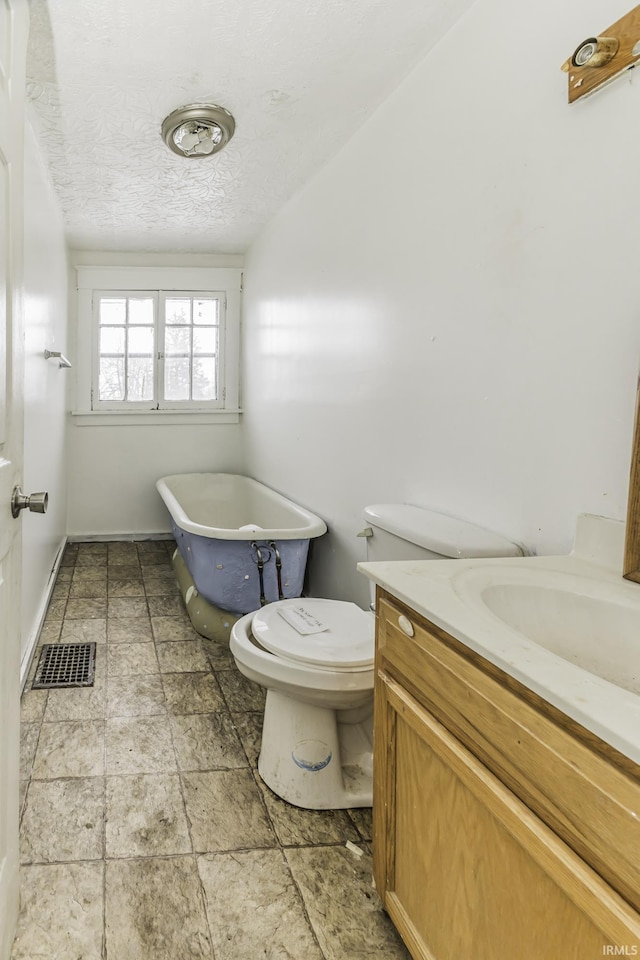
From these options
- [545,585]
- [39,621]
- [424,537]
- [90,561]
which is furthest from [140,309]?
[545,585]

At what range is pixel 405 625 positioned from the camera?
42.3 inches

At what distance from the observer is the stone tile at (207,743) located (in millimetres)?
1845

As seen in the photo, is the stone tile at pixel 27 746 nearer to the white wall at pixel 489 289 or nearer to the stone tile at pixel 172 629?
the stone tile at pixel 172 629

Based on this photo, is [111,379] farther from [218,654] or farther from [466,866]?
[466,866]

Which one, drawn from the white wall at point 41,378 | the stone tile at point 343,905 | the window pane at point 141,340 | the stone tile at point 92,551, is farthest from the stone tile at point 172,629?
the window pane at point 141,340

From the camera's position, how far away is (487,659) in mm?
816

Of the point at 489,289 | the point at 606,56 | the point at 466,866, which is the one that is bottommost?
the point at 466,866

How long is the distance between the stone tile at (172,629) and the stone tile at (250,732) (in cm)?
77

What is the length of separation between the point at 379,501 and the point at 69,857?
142cm

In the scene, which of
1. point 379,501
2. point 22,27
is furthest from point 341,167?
point 22,27

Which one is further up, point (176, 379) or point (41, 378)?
point (176, 379)

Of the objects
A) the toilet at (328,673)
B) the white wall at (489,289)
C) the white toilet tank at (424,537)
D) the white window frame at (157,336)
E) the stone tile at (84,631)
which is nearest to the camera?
the white wall at (489,289)

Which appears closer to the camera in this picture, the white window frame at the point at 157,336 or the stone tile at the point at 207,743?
the stone tile at the point at 207,743

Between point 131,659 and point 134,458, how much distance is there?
2.31 m
